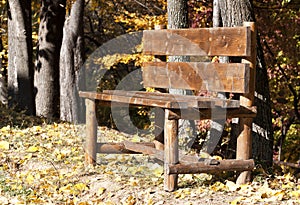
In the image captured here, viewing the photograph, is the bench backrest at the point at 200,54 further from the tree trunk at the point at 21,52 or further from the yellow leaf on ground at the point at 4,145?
the tree trunk at the point at 21,52

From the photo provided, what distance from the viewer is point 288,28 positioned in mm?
14102

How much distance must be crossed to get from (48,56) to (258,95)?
7.07m

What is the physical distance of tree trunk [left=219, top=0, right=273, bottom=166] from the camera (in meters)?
6.61

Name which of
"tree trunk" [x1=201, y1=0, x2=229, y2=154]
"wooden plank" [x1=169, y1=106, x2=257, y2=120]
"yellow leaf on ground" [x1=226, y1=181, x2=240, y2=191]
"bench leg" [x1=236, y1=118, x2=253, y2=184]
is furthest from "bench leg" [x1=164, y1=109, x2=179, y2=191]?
"tree trunk" [x1=201, y1=0, x2=229, y2=154]

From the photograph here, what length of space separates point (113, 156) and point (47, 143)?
116 centimetres

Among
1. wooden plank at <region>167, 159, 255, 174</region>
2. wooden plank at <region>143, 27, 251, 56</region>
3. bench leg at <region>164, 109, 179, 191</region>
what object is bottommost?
wooden plank at <region>167, 159, 255, 174</region>

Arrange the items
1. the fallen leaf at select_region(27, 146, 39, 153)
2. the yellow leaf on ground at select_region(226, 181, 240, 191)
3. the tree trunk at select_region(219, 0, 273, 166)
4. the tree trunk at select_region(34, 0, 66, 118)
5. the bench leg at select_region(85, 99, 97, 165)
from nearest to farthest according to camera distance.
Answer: the yellow leaf on ground at select_region(226, 181, 240, 191) < the tree trunk at select_region(219, 0, 273, 166) < the bench leg at select_region(85, 99, 97, 165) < the fallen leaf at select_region(27, 146, 39, 153) < the tree trunk at select_region(34, 0, 66, 118)

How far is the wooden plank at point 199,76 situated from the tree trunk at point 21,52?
6021 mm

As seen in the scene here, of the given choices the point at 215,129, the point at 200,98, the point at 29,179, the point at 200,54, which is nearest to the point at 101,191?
the point at 29,179

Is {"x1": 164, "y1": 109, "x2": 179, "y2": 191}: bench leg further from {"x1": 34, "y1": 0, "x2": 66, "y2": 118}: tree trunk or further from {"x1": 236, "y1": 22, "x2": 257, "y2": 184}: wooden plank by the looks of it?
{"x1": 34, "y1": 0, "x2": 66, "y2": 118}: tree trunk

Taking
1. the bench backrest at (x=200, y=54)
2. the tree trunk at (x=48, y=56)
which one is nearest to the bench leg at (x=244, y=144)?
the bench backrest at (x=200, y=54)

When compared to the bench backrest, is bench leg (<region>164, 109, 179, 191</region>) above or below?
below

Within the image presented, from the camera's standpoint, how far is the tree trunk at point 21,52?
12.5 m

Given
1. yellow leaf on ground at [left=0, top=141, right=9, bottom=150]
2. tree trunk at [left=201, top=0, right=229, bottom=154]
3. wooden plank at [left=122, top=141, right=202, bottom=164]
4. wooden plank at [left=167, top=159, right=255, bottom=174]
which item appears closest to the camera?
wooden plank at [left=167, top=159, right=255, bottom=174]
